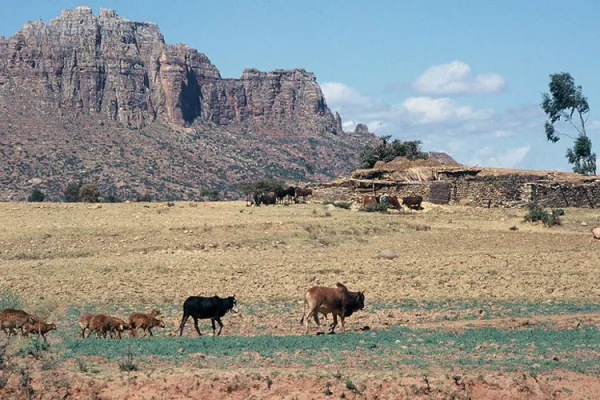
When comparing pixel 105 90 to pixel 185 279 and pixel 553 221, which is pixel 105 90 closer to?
pixel 553 221

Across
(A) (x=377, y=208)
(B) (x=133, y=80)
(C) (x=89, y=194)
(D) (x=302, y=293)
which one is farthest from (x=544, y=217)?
(B) (x=133, y=80)

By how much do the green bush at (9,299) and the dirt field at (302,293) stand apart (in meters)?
0.30

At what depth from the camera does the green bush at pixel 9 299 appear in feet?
75.1

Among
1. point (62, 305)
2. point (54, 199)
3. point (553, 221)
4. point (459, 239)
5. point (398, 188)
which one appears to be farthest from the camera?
point (54, 199)

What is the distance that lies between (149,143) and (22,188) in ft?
116

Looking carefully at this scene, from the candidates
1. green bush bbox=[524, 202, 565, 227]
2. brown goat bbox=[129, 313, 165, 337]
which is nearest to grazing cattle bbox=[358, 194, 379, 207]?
green bush bbox=[524, 202, 565, 227]

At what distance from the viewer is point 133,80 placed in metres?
172

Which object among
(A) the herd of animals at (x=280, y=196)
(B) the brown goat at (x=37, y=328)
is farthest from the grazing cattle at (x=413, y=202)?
(B) the brown goat at (x=37, y=328)

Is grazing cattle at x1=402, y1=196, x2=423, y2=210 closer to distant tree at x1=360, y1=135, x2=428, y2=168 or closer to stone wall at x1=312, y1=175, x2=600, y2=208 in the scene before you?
stone wall at x1=312, y1=175, x2=600, y2=208

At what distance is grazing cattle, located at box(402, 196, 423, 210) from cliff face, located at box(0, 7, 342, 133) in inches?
4041

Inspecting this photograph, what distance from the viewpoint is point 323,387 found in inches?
567

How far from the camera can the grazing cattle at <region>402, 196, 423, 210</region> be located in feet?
165

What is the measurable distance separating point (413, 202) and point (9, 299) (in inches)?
1179

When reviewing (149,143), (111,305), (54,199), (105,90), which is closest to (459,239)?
(111,305)
